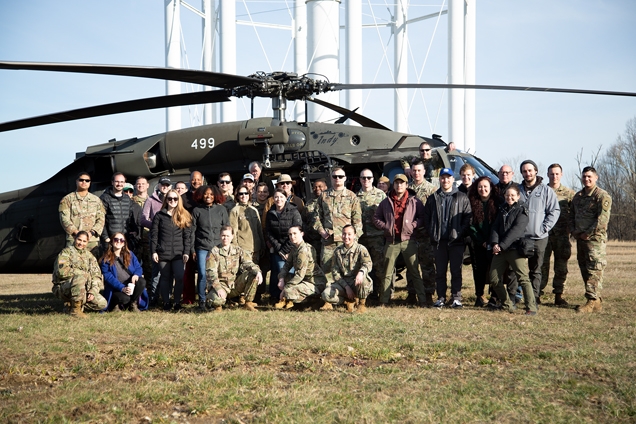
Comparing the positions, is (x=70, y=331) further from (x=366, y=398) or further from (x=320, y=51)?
(x=320, y=51)

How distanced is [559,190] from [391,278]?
2.83 meters

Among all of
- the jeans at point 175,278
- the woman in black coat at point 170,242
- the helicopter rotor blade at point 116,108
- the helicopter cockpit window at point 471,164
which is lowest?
the jeans at point 175,278

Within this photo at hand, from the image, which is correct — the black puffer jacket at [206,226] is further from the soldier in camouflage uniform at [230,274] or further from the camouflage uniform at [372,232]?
the camouflage uniform at [372,232]

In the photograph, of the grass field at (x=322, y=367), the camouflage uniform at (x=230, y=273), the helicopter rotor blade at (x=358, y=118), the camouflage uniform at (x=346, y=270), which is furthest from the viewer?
the helicopter rotor blade at (x=358, y=118)

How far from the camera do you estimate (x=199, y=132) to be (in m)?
11.3

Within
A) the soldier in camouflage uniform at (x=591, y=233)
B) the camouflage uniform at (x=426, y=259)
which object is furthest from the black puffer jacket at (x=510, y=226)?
the camouflage uniform at (x=426, y=259)

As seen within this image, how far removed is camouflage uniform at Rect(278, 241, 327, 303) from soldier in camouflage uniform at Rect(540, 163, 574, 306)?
11.1 ft

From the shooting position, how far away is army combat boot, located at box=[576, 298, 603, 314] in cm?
864

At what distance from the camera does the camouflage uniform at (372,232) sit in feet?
31.3

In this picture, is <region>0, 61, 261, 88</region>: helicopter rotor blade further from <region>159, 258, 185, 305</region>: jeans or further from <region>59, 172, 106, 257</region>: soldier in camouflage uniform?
<region>159, 258, 185, 305</region>: jeans

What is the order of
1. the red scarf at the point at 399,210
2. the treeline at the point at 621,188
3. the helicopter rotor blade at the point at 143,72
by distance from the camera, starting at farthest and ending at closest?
the treeline at the point at 621,188 → the red scarf at the point at 399,210 → the helicopter rotor blade at the point at 143,72

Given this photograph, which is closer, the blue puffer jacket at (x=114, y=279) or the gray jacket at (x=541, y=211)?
the gray jacket at (x=541, y=211)

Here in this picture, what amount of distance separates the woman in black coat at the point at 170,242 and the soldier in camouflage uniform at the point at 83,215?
0.86 metres

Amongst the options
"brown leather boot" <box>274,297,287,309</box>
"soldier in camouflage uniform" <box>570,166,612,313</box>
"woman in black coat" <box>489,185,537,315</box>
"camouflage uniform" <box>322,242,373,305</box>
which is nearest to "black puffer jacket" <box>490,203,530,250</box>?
"woman in black coat" <box>489,185,537,315</box>
